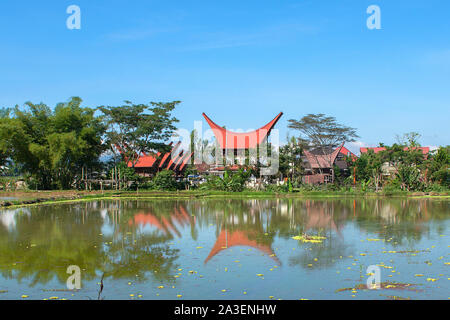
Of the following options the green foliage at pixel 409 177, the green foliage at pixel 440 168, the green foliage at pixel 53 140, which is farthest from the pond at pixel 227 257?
the green foliage at pixel 440 168

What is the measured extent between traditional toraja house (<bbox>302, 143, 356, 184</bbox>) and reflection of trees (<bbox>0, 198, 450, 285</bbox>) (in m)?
21.1

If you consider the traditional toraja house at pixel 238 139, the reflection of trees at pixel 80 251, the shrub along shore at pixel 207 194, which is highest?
the traditional toraja house at pixel 238 139

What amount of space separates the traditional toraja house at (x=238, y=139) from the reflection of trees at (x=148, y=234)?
1600cm

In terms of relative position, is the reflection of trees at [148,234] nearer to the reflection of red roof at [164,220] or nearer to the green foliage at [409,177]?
the reflection of red roof at [164,220]

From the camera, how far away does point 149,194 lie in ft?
104

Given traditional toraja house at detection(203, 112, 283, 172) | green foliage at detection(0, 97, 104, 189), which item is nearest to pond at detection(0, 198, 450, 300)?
green foliage at detection(0, 97, 104, 189)

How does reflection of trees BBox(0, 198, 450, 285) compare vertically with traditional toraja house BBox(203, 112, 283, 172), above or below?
below

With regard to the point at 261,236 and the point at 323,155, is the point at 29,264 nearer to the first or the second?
the point at 261,236

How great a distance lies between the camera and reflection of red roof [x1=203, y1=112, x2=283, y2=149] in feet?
123

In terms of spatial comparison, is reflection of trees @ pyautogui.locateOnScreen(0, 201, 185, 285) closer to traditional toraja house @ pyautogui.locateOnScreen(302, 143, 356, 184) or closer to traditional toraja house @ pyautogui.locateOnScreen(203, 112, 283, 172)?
traditional toraja house @ pyautogui.locateOnScreen(203, 112, 283, 172)

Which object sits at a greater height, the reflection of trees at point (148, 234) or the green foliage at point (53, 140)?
the green foliage at point (53, 140)

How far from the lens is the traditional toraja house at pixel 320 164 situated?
136ft
